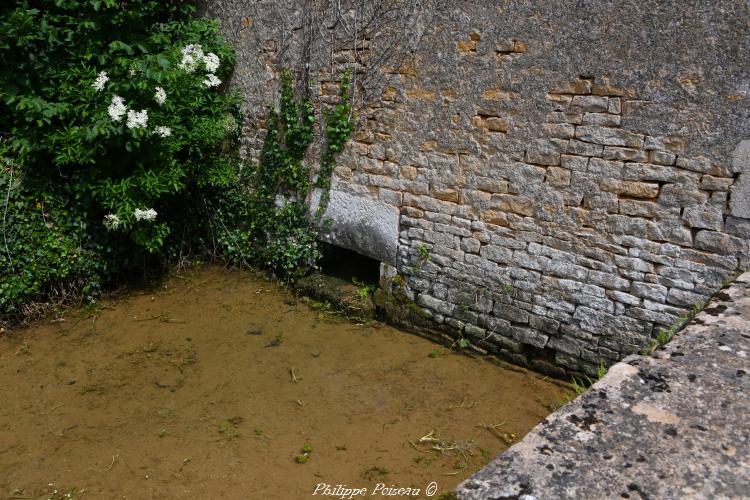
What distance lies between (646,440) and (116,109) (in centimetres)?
486

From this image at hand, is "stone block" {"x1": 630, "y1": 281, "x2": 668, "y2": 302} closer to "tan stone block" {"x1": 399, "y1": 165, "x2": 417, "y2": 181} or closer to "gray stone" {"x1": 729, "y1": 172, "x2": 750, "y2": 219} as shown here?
"gray stone" {"x1": 729, "y1": 172, "x2": 750, "y2": 219}

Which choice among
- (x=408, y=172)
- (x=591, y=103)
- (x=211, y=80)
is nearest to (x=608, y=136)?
(x=591, y=103)

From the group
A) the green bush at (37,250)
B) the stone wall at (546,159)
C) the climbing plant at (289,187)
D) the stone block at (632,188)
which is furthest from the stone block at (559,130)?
the green bush at (37,250)

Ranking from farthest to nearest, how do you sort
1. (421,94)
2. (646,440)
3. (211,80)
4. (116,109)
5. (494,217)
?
(211,80), (116,109), (421,94), (494,217), (646,440)

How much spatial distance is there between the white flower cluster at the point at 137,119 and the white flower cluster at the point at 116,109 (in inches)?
2.5

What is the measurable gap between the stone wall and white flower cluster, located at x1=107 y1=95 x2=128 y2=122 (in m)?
1.59

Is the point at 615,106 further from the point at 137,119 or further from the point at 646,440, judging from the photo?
the point at 137,119

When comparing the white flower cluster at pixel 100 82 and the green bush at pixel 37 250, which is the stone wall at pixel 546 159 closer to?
the white flower cluster at pixel 100 82

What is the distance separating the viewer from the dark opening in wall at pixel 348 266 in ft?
20.0

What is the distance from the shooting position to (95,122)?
5266 millimetres

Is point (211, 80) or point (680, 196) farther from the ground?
point (211, 80)

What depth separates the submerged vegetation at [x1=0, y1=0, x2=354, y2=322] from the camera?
5.34m

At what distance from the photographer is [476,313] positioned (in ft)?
16.6

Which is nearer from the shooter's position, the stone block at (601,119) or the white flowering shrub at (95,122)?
the stone block at (601,119)
